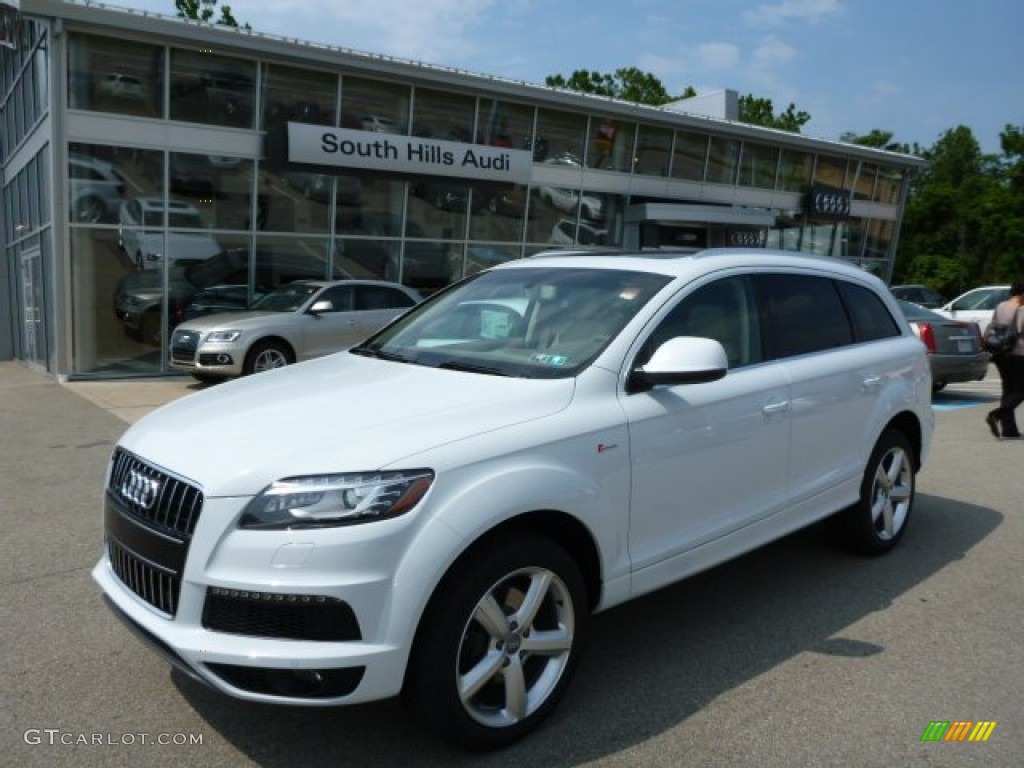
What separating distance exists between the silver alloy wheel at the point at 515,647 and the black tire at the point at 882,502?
8.30 feet

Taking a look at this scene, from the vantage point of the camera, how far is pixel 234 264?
1537cm

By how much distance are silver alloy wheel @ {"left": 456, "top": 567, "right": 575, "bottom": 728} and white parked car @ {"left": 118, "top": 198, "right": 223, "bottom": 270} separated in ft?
43.4

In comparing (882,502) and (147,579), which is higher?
(147,579)

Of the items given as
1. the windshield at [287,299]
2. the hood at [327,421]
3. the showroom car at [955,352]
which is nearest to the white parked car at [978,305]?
the showroom car at [955,352]

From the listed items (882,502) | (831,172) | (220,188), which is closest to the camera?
(882,502)

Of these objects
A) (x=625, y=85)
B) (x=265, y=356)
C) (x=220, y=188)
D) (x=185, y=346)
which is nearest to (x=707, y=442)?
(x=265, y=356)

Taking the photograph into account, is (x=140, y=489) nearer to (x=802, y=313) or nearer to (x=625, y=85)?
(x=802, y=313)

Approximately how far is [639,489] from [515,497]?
70 cm

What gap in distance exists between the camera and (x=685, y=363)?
10.8ft

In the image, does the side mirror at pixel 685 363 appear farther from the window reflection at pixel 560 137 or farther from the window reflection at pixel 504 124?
the window reflection at pixel 560 137

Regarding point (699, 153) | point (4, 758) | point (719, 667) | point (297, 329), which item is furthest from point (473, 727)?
point (699, 153)

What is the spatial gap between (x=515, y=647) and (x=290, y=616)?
0.81 meters

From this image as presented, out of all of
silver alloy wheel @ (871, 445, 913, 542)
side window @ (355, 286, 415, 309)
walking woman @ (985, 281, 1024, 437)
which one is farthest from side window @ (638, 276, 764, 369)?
side window @ (355, 286, 415, 309)

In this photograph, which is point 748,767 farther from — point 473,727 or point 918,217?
point 918,217
